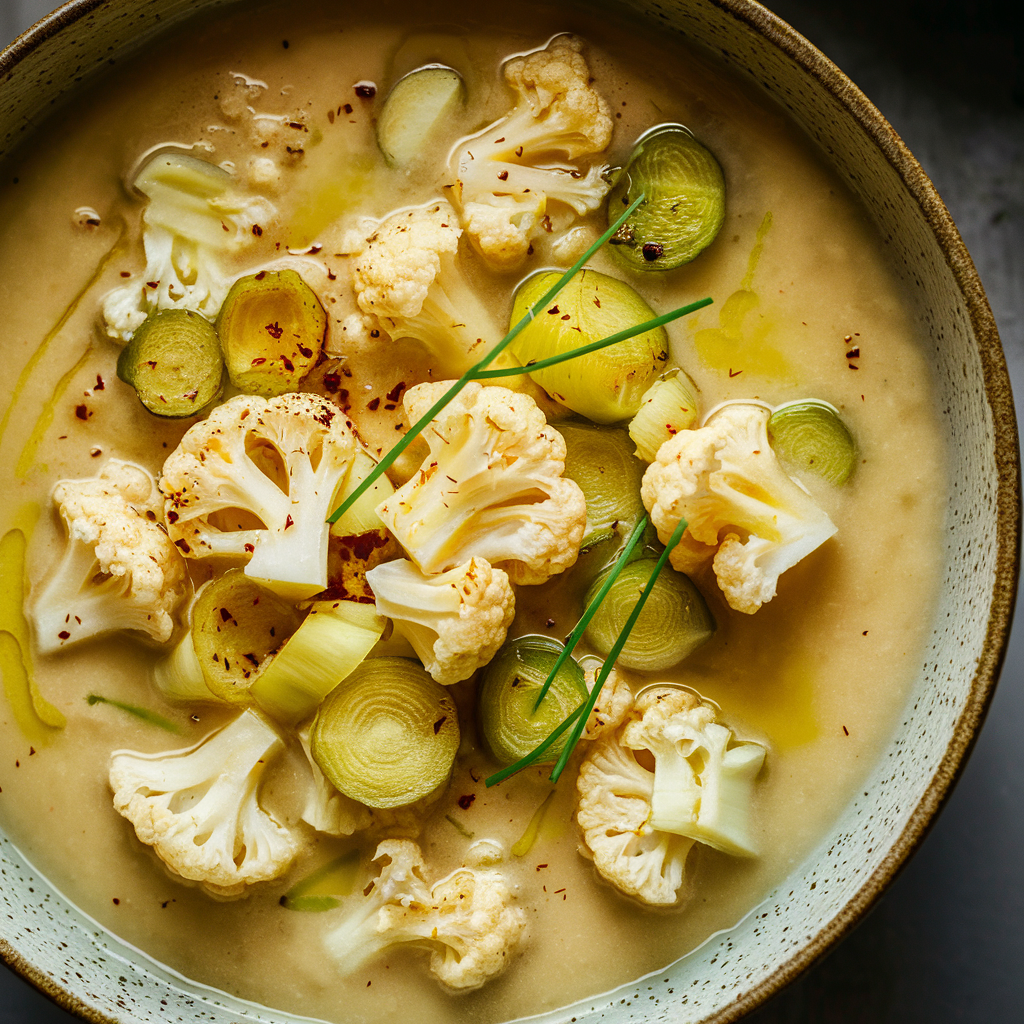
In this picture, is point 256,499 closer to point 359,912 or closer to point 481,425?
point 481,425

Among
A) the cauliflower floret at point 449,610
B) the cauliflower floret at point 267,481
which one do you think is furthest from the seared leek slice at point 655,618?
the cauliflower floret at point 267,481

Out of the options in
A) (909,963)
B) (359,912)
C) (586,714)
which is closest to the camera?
(586,714)

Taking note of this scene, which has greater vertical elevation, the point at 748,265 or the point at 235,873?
the point at 748,265

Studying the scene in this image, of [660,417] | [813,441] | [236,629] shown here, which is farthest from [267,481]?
[813,441]

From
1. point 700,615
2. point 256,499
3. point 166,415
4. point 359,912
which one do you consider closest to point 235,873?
point 359,912

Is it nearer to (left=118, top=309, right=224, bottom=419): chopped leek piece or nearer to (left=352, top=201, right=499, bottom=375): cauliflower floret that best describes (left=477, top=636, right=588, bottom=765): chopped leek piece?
(left=352, top=201, right=499, bottom=375): cauliflower floret

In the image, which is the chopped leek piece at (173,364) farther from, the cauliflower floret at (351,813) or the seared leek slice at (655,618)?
the seared leek slice at (655,618)
